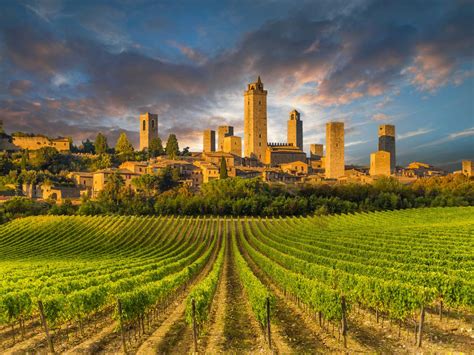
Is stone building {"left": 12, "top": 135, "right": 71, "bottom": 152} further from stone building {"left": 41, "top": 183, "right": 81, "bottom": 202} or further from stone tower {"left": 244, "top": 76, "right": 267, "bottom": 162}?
stone tower {"left": 244, "top": 76, "right": 267, "bottom": 162}

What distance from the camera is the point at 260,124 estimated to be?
12481 centimetres

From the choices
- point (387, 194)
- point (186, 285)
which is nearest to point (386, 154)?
point (387, 194)

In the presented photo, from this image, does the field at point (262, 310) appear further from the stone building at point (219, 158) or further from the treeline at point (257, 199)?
the stone building at point (219, 158)

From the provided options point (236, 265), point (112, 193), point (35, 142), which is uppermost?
point (35, 142)

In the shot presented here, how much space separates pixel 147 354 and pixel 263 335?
3.67 meters

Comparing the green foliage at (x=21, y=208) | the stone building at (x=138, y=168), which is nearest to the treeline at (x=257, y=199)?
the green foliage at (x=21, y=208)

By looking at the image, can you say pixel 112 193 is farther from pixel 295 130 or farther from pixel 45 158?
pixel 295 130

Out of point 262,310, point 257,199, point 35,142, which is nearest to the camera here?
point 262,310

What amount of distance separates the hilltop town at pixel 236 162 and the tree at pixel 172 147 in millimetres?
437

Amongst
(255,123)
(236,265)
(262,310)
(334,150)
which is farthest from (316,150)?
(262,310)

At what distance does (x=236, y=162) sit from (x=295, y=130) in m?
51.4

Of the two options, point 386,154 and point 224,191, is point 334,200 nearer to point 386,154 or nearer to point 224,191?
point 224,191

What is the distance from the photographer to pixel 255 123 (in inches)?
4889

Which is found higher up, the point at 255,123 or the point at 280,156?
the point at 255,123
